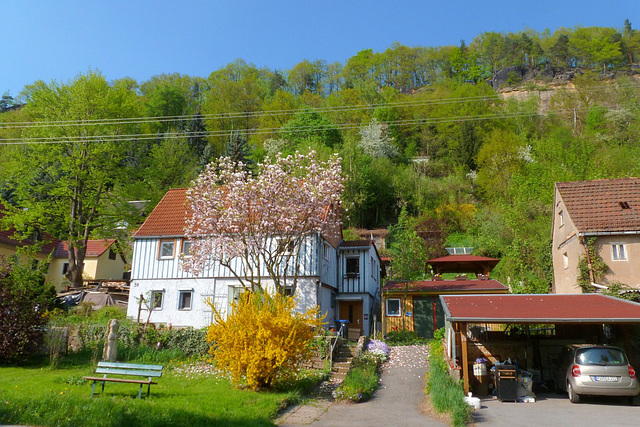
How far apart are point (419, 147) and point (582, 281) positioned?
45.6 m

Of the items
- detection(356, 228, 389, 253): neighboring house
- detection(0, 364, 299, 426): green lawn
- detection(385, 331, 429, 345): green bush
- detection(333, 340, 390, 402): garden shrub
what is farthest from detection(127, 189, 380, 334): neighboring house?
detection(356, 228, 389, 253): neighboring house

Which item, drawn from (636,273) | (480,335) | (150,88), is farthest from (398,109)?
(480,335)

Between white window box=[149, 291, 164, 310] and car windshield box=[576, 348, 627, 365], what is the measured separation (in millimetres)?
19544

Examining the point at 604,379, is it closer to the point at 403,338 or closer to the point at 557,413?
the point at 557,413

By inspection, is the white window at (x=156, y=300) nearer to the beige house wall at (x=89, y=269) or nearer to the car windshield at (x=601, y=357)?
the beige house wall at (x=89, y=269)

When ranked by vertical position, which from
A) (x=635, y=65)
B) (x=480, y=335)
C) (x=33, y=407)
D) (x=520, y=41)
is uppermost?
(x=520, y=41)

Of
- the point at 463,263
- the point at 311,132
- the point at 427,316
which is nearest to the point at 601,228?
the point at 427,316

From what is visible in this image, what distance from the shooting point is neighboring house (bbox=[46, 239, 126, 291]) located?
36.8 m

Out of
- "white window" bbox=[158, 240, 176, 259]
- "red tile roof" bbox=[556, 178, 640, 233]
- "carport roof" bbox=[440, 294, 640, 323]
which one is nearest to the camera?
"carport roof" bbox=[440, 294, 640, 323]

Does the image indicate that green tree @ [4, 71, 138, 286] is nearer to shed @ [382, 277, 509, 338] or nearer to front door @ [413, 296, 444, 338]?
shed @ [382, 277, 509, 338]

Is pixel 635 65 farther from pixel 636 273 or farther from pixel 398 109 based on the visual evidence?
pixel 636 273

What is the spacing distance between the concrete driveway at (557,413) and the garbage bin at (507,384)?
20 centimetres

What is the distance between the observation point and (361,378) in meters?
14.0

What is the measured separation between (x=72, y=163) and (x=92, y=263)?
429 inches
